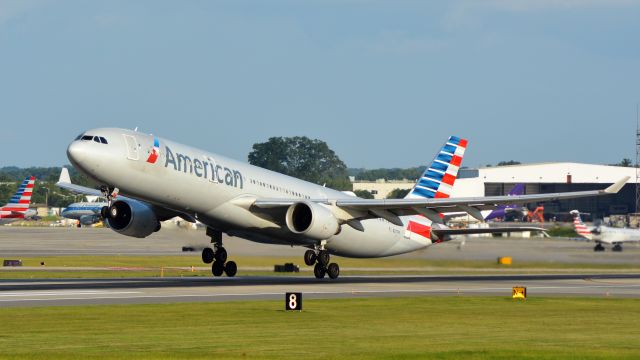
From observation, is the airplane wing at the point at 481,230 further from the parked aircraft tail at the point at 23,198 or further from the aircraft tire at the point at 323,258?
the parked aircraft tail at the point at 23,198

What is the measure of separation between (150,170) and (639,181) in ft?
459

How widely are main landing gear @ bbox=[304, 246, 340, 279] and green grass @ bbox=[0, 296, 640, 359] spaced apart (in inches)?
517

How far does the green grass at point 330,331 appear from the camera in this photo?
80.1 feet

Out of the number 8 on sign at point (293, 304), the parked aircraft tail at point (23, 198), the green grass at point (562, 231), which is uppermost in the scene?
the parked aircraft tail at point (23, 198)

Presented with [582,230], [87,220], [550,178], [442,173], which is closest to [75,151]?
[442,173]

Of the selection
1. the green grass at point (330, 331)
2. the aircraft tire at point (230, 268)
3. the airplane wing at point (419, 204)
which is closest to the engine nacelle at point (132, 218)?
the aircraft tire at point (230, 268)

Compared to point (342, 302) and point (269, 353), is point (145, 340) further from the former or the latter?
point (342, 302)

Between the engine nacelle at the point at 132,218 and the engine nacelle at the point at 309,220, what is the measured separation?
285 inches

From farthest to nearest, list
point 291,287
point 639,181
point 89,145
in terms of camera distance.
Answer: point 639,181, point 291,287, point 89,145

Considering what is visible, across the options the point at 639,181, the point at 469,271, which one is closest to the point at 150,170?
the point at 469,271

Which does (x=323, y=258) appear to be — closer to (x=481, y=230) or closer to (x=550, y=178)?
(x=481, y=230)

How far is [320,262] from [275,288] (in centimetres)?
686

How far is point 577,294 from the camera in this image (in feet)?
152

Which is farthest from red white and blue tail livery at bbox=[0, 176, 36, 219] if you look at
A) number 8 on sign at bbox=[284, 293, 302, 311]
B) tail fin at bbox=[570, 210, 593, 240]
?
number 8 on sign at bbox=[284, 293, 302, 311]
